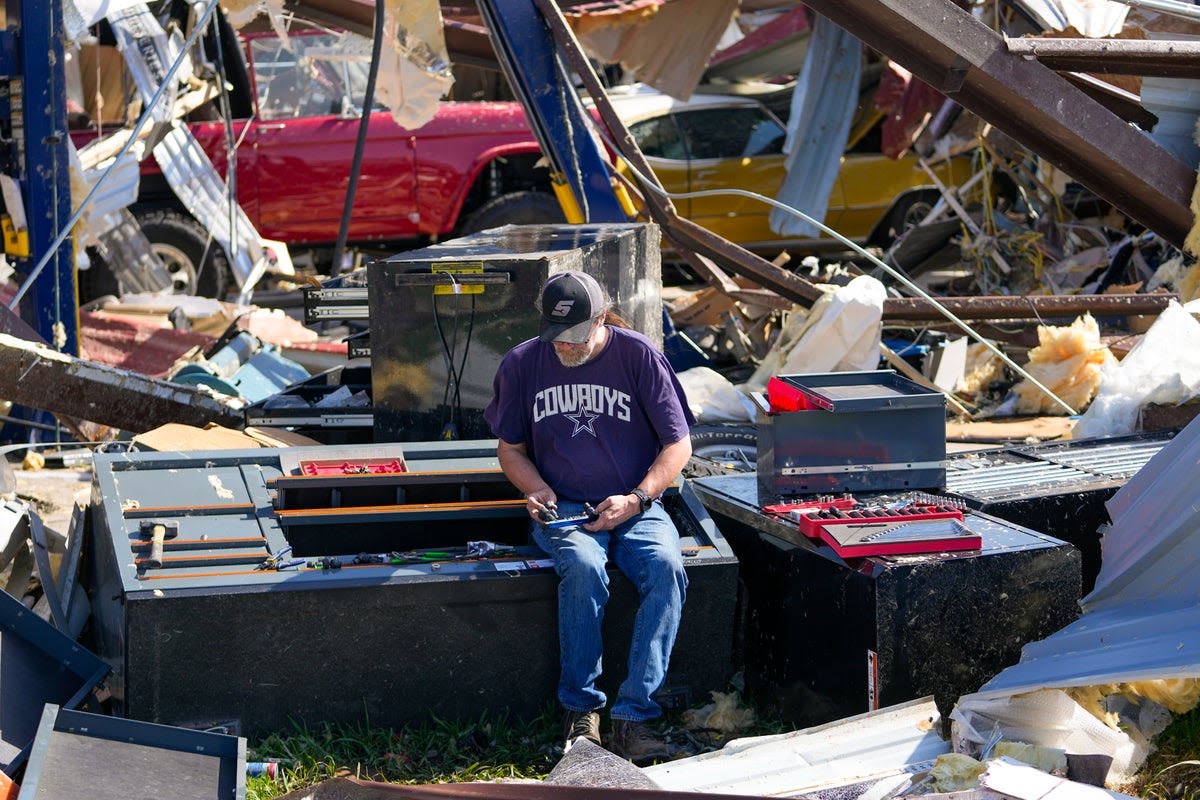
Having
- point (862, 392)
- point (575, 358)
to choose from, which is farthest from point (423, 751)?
point (862, 392)

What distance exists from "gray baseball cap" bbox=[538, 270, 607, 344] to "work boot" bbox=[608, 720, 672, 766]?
1194 mm

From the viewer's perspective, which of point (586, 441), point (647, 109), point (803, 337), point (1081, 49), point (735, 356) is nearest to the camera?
point (586, 441)

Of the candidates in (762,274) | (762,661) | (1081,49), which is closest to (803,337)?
(762,274)

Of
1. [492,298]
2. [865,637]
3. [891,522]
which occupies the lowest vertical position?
[865,637]

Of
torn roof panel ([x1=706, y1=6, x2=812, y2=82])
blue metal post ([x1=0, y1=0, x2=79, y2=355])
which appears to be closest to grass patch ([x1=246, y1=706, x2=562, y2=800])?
blue metal post ([x1=0, y1=0, x2=79, y2=355])

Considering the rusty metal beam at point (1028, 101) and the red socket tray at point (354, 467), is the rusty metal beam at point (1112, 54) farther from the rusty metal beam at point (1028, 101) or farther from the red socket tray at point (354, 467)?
the red socket tray at point (354, 467)

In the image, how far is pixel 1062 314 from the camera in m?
8.13

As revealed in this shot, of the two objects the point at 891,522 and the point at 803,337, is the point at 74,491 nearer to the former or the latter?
the point at 803,337

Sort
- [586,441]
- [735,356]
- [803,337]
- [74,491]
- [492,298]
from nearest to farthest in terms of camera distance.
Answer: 1. [586,441]
2. [492,298]
3. [74,491]
4. [803,337]
5. [735,356]

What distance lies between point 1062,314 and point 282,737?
554 centimetres

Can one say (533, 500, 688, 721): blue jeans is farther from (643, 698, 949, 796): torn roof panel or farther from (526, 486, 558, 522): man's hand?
(643, 698, 949, 796): torn roof panel

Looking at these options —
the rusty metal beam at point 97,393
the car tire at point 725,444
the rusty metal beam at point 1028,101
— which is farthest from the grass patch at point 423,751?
the rusty metal beam at point 1028,101

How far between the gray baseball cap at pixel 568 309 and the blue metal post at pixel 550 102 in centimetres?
323

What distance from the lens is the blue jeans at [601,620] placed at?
4262 mm
